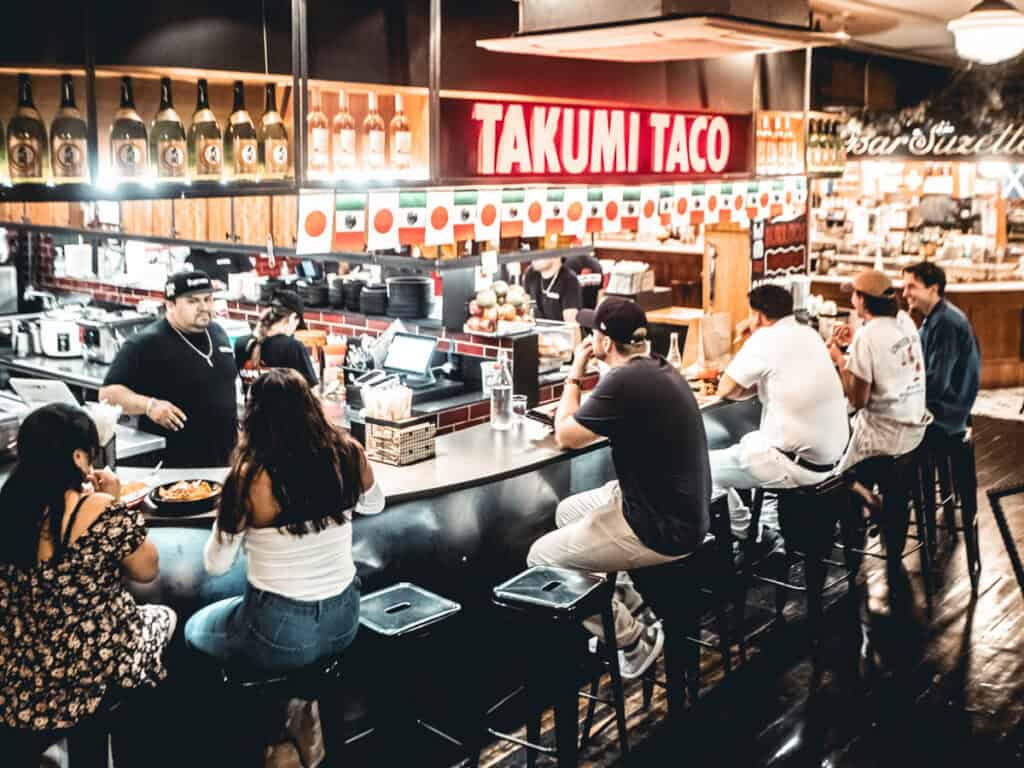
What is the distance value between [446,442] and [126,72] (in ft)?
6.55

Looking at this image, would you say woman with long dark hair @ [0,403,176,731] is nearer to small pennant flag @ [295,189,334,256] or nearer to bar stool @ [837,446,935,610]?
small pennant flag @ [295,189,334,256]

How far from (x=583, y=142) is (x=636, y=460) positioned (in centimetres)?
308

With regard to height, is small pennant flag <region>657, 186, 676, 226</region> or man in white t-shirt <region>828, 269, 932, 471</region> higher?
small pennant flag <region>657, 186, 676, 226</region>

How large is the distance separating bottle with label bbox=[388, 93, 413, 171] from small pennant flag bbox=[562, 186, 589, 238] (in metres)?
1.25

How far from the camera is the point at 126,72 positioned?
4375 millimetres

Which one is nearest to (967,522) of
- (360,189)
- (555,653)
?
(555,653)

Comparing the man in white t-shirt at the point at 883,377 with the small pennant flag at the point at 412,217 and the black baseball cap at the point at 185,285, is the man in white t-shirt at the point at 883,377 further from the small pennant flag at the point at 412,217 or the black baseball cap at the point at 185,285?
the black baseball cap at the point at 185,285

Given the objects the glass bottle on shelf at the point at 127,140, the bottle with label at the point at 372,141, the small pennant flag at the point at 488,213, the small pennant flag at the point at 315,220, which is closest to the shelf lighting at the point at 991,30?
the small pennant flag at the point at 488,213

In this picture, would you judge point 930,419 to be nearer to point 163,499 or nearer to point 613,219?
point 613,219

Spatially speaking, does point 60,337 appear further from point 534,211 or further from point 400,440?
point 400,440

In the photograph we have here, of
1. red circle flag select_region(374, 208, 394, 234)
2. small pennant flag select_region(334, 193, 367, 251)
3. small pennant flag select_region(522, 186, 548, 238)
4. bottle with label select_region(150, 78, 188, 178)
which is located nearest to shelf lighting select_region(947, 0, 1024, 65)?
small pennant flag select_region(522, 186, 548, 238)

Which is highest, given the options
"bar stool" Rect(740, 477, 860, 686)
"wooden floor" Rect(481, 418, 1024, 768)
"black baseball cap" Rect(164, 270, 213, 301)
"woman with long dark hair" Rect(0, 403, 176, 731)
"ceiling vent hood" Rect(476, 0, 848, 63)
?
"ceiling vent hood" Rect(476, 0, 848, 63)

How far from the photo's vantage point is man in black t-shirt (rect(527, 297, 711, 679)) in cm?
400

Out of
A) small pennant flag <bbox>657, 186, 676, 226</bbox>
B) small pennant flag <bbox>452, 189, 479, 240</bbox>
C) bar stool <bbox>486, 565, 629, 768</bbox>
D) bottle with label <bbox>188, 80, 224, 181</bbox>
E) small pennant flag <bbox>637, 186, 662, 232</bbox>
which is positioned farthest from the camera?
small pennant flag <bbox>657, 186, 676, 226</bbox>
